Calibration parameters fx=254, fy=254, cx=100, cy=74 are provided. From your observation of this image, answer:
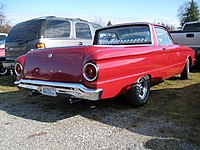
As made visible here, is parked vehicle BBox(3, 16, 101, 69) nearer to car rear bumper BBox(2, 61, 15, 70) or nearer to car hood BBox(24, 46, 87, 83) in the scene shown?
car rear bumper BBox(2, 61, 15, 70)

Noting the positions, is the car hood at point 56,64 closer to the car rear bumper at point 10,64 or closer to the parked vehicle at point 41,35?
the parked vehicle at point 41,35

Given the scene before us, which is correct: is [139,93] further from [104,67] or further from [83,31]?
[83,31]

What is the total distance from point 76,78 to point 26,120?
124 cm

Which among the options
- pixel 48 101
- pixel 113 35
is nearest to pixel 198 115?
pixel 113 35

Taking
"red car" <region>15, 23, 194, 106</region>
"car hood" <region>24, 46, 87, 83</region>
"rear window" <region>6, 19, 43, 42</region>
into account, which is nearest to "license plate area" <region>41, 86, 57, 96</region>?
"red car" <region>15, 23, 194, 106</region>

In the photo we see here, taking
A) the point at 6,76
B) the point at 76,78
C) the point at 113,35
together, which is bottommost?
the point at 6,76

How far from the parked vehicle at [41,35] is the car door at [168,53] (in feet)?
9.39

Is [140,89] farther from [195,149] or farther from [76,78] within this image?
[195,149]

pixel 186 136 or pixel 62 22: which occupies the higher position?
pixel 62 22

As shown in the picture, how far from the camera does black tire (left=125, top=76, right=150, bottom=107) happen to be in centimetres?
470

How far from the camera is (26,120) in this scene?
442cm

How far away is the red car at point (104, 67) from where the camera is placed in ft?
12.8

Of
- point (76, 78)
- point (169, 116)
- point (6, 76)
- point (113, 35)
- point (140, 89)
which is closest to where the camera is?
point (76, 78)

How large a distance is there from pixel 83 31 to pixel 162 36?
3158 millimetres
